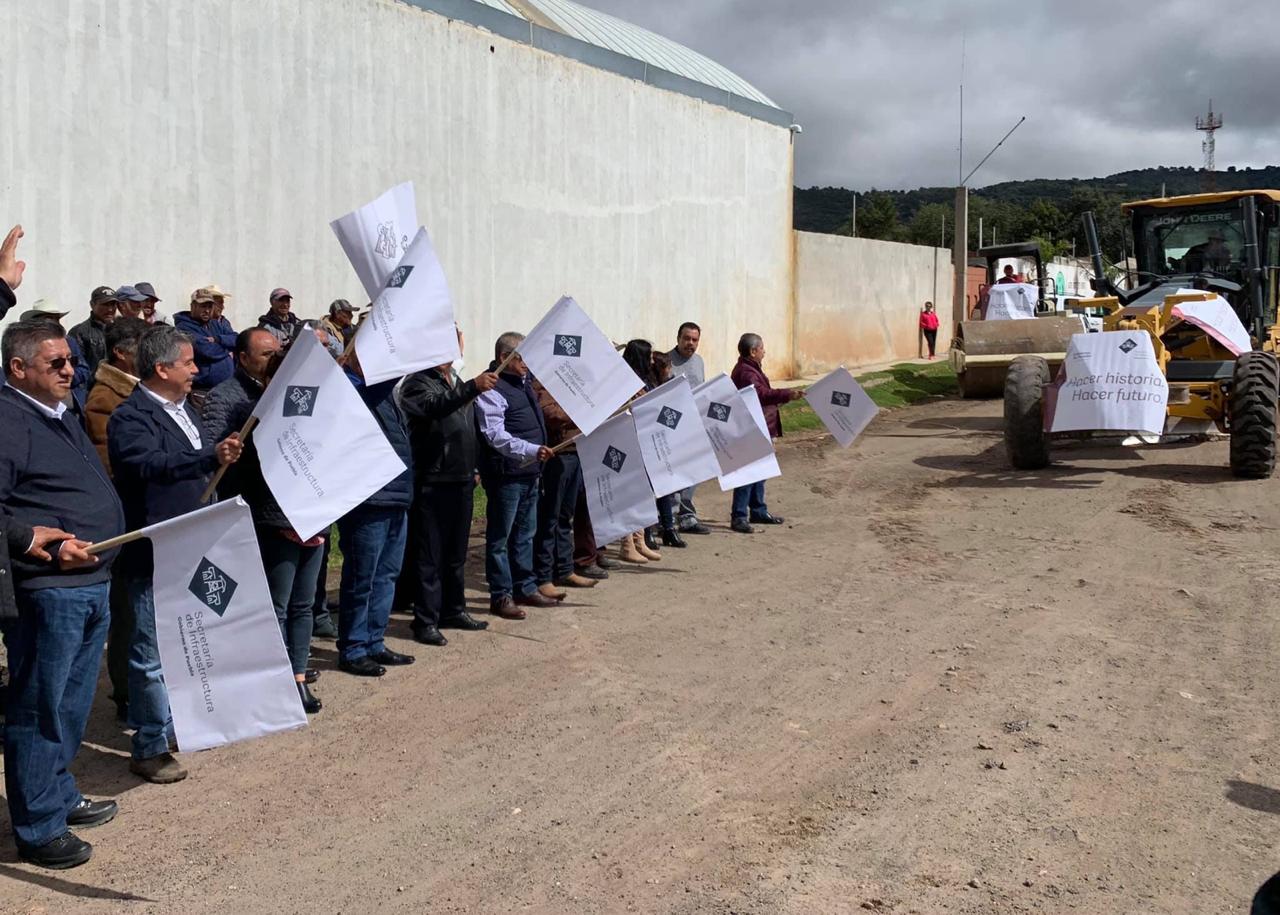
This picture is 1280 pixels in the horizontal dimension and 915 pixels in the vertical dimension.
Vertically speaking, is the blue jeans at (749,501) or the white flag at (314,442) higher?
the white flag at (314,442)

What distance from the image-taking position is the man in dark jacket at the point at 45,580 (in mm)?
4176

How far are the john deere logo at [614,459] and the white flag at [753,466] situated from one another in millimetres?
1559

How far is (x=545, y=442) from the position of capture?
8.05 meters

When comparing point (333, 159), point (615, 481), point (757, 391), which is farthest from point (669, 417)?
point (333, 159)

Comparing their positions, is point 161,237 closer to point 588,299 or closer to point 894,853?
point 588,299

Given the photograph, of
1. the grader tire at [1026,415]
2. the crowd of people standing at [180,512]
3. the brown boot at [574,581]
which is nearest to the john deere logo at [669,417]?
the crowd of people standing at [180,512]

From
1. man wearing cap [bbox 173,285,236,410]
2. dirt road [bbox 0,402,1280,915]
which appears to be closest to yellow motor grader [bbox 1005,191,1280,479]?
dirt road [bbox 0,402,1280,915]

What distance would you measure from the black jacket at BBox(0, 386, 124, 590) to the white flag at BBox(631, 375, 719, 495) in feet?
14.6

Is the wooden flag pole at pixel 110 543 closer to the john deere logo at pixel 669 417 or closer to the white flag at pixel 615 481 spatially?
the white flag at pixel 615 481

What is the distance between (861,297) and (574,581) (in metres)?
A: 20.7

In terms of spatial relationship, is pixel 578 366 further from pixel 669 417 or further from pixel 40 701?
pixel 40 701

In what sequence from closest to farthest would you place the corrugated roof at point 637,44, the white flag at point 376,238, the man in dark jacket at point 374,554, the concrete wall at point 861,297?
the white flag at point 376,238
the man in dark jacket at point 374,554
the corrugated roof at point 637,44
the concrete wall at point 861,297

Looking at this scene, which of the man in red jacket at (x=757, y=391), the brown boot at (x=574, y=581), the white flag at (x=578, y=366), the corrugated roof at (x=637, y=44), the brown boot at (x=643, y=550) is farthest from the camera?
the corrugated roof at (x=637, y=44)

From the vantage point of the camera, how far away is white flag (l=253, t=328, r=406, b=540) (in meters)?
4.98
